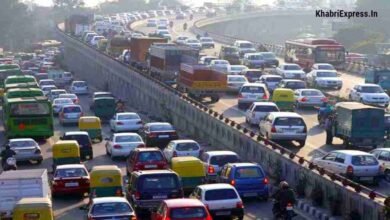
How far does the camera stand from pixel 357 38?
517 ft

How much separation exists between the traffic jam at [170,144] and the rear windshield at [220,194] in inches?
1.2

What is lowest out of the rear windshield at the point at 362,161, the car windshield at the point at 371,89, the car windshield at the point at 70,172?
the car windshield at the point at 371,89

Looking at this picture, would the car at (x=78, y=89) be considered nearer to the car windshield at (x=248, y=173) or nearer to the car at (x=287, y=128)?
the car at (x=287, y=128)

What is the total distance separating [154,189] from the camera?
30.0 m

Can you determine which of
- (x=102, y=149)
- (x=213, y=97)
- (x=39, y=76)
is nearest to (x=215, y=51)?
(x=39, y=76)

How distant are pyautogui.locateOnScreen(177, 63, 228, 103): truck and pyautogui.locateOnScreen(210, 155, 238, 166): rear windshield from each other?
24.9 metres

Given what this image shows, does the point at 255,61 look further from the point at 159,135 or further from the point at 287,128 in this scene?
the point at 287,128

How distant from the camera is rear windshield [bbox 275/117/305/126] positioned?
43406mm

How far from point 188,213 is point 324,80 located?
44.9m

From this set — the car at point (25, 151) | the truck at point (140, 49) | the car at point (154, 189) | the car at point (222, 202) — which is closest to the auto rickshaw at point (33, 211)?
the car at point (154, 189)

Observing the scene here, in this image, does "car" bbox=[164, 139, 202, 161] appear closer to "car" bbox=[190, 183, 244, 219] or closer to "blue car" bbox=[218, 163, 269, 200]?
"blue car" bbox=[218, 163, 269, 200]

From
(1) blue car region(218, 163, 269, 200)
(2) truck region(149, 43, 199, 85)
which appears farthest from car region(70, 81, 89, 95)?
(1) blue car region(218, 163, 269, 200)

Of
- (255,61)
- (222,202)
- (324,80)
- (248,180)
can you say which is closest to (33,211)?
(222,202)

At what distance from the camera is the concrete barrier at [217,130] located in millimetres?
30342
